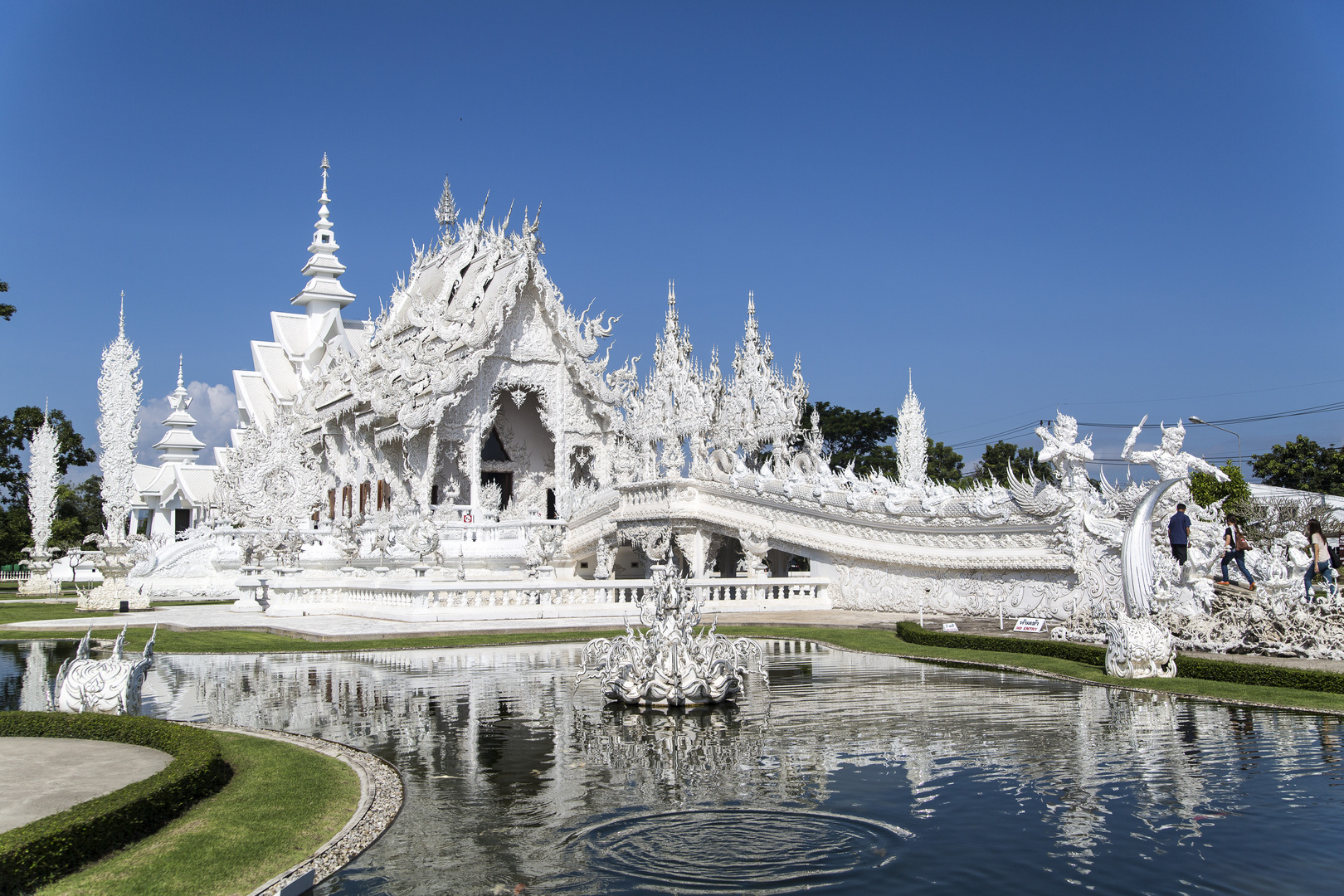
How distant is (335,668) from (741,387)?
89.9ft

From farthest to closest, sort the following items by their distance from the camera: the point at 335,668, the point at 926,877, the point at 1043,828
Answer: the point at 335,668 → the point at 1043,828 → the point at 926,877

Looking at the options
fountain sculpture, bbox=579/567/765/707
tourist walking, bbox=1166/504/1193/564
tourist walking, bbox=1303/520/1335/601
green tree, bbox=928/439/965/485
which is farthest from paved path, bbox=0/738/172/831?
green tree, bbox=928/439/965/485

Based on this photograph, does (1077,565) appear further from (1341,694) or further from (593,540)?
(593,540)

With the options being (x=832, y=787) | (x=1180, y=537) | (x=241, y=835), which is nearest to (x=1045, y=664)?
(x=1180, y=537)

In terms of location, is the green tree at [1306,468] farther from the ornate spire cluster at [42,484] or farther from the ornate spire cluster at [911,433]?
the ornate spire cluster at [42,484]

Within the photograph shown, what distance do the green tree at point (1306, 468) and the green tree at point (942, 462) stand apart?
53.0 feet

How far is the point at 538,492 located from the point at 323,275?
67.4ft

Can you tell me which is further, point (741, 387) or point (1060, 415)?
point (741, 387)

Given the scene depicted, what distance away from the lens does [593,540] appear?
92.9 feet

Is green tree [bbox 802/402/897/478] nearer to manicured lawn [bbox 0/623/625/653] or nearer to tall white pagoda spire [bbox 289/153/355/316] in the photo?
tall white pagoda spire [bbox 289/153/355/316]

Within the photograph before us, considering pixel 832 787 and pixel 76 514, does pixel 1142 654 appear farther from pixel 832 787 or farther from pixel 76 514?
pixel 76 514

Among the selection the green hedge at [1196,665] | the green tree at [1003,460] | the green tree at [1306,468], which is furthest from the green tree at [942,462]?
the green hedge at [1196,665]

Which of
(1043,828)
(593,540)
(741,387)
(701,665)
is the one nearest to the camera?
(1043,828)

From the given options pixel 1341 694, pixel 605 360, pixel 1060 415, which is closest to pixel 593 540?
pixel 605 360
